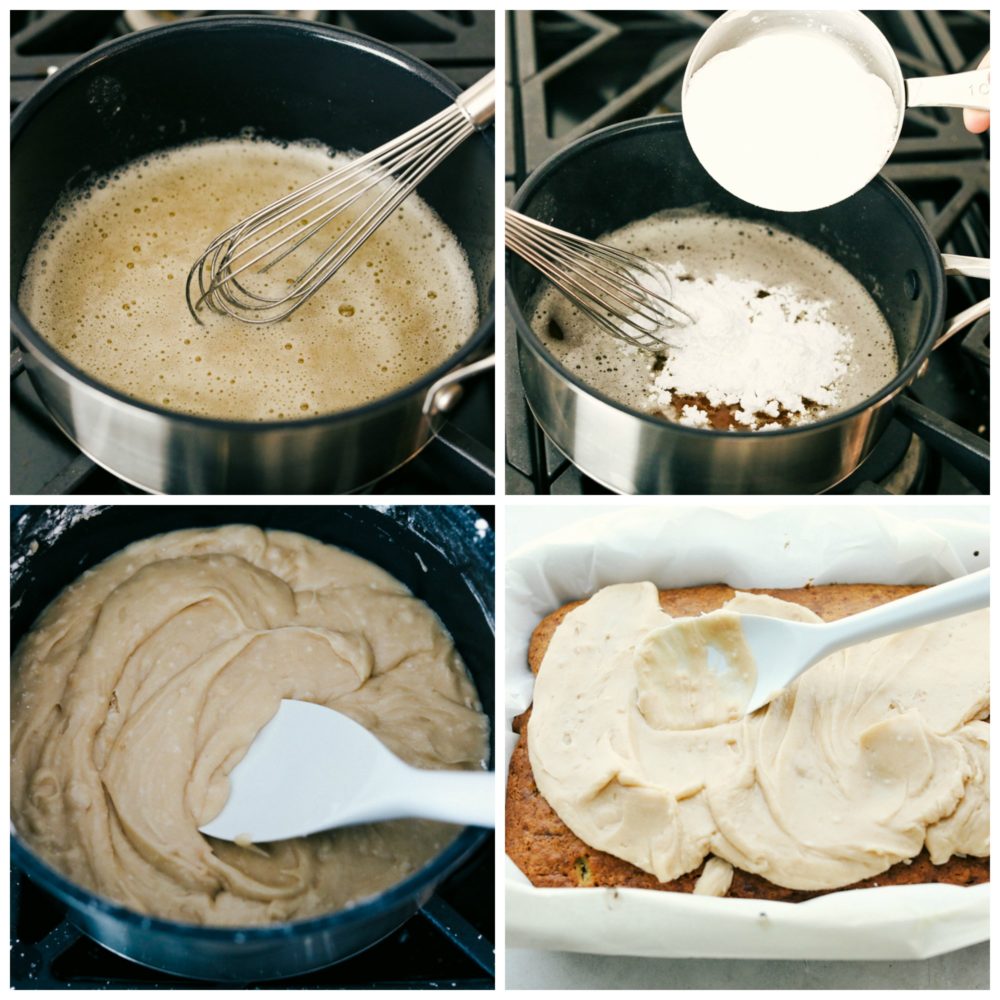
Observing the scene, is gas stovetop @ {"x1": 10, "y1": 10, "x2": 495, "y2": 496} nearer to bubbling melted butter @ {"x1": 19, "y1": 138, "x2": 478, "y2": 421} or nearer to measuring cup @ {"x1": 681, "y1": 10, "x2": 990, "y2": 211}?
bubbling melted butter @ {"x1": 19, "y1": 138, "x2": 478, "y2": 421}

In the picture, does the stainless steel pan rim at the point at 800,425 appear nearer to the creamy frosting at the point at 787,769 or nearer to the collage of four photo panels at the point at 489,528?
the collage of four photo panels at the point at 489,528

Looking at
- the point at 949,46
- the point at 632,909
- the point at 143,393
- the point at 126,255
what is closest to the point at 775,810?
the point at 632,909

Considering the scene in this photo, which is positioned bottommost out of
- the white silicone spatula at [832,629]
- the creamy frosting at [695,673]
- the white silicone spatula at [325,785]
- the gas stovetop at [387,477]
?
the white silicone spatula at [325,785]

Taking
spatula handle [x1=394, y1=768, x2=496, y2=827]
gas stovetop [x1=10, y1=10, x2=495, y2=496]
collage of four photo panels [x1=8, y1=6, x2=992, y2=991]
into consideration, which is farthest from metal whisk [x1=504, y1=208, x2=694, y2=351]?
spatula handle [x1=394, y1=768, x2=496, y2=827]

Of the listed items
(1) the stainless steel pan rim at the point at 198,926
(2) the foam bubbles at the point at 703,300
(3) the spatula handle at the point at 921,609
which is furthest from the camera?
(2) the foam bubbles at the point at 703,300

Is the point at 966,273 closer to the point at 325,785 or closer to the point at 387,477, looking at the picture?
the point at 387,477

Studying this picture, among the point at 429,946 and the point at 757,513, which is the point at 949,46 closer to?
the point at 757,513

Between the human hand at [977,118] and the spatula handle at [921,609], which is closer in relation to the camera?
the spatula handle at [921,609]

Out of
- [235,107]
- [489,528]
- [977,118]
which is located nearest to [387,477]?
[489,528]

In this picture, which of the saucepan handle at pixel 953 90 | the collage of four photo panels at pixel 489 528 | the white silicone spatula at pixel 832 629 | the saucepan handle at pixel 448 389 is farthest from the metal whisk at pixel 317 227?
the white silicone spatula at pixel 832 629
